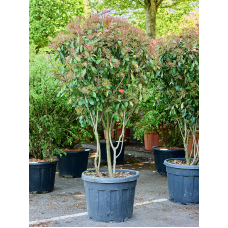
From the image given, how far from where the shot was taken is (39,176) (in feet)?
17.2

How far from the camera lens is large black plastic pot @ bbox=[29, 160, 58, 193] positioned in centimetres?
522

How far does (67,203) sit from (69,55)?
2336 mm

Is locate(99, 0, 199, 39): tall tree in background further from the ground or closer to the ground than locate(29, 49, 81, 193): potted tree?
further from the ground

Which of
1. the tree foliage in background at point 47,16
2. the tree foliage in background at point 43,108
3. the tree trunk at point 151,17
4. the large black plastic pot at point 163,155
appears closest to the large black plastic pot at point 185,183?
the tree foliage in background at point 43,108

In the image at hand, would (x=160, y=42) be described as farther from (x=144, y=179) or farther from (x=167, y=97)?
(x=144, y=179)

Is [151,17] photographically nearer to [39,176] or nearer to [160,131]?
[160,131]

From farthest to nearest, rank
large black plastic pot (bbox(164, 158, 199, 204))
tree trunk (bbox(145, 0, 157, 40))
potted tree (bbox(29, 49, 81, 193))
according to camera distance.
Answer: tree trunk (bbox(145, 0, 157, 40)) → potted tree (bbox(29, 49, 81, 193)) → large black plastic pot (bbox(164, 158, 199, 204))

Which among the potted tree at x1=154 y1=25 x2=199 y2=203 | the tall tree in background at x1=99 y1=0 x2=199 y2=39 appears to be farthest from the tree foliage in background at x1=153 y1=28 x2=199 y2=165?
the tall tree in background at x1=99 y1=0 x2=199 y2=39

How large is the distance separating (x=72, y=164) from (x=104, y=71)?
3410mm

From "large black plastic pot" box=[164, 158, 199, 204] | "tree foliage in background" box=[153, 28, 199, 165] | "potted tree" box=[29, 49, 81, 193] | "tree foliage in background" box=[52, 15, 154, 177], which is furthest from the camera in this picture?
"potted tree" box=[29, 49, 81, 193]

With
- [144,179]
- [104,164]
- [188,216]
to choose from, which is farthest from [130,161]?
[188,216]

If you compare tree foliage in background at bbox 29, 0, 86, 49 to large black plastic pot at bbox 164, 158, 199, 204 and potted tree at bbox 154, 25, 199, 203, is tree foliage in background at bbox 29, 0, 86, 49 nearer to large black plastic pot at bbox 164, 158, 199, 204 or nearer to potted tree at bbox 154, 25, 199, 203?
potted tree at bbox 154, 25, 199, 203

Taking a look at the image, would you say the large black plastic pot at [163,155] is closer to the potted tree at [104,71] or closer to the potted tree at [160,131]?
the potted tree at [160,131]

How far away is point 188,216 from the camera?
3961mm
